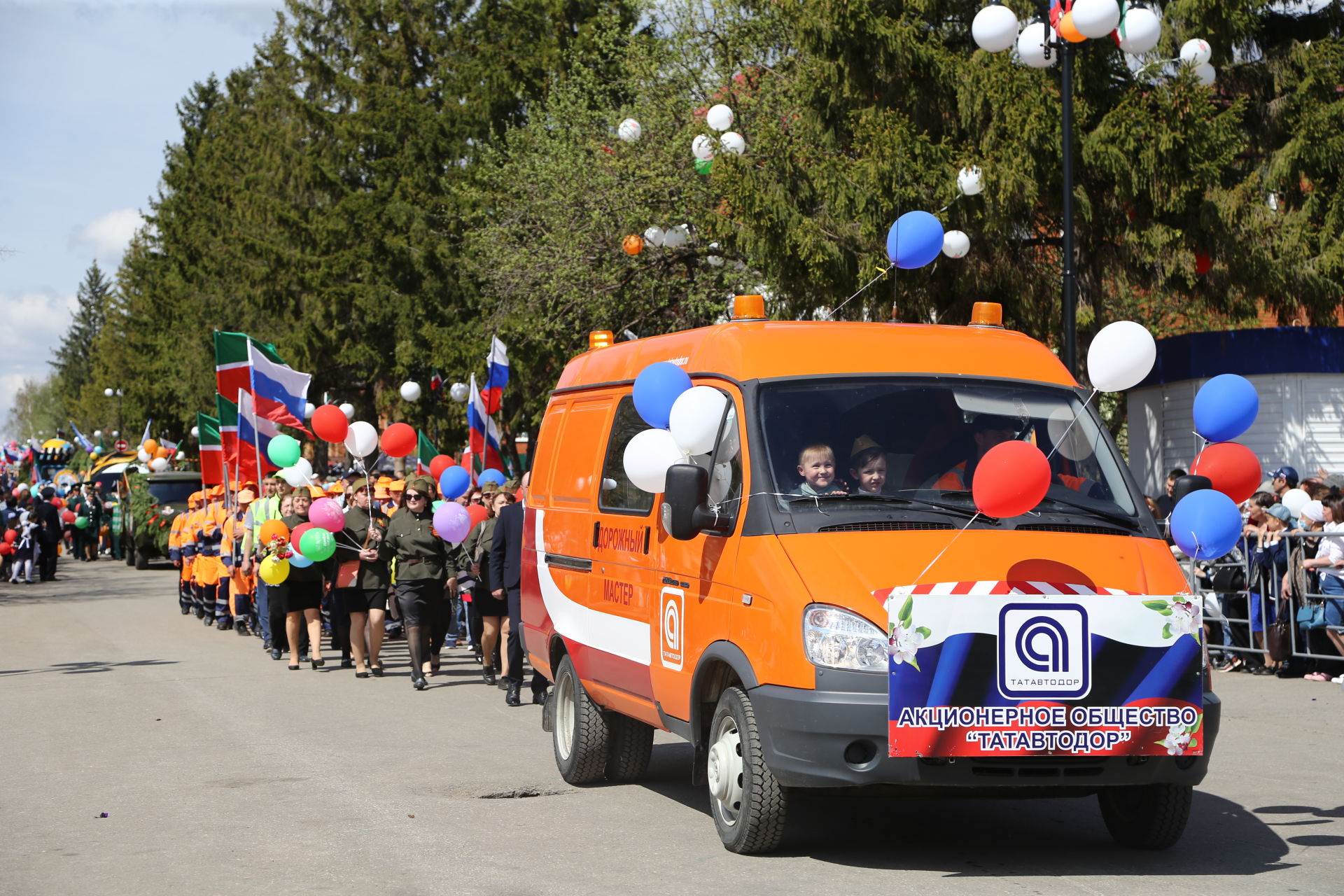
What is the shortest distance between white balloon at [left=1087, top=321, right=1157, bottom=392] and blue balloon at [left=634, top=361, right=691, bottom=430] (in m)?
1.98

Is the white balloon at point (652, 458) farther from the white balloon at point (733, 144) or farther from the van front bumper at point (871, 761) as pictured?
the white balloon at point (733, 144)

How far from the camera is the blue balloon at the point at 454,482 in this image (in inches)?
615

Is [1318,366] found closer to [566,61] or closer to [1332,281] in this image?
[1332,281]

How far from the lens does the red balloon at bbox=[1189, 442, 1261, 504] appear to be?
7832 mm

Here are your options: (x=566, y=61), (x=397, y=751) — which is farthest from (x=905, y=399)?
(x=566, y=61)

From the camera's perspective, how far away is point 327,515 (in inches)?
584

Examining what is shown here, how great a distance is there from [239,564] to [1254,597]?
38.9 ft

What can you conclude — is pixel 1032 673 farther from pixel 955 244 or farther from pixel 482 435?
pixel 482 435

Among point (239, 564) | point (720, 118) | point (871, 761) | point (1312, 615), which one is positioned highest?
point (720, 118)

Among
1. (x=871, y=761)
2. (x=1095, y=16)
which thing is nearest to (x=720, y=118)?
(x=1095, y=16)

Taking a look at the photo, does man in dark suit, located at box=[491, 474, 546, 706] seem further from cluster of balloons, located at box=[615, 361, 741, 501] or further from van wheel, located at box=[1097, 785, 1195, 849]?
van wheel, located at box=[1097, 785, 1195, 849]

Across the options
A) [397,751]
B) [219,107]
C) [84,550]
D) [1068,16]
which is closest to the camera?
[397,751]

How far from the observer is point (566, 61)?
38938 millimetres

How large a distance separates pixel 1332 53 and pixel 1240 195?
8.26ft
